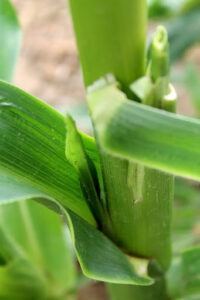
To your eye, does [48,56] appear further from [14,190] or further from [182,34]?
[14,190]

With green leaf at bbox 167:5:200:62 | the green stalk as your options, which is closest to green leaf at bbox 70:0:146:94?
the green stalk

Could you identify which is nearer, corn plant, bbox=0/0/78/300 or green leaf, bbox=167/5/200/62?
corn plant, bbox=0/0/78/300

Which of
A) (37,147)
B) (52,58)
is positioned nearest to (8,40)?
(37,147)

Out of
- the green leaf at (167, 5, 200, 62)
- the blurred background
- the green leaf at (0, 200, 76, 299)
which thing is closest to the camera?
the green leaf at (0, 200, 76, 299)

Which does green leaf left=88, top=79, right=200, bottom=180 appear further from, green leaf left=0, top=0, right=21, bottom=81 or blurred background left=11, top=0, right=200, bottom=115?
blurred background left=11, top=0, right=200, bottom=115

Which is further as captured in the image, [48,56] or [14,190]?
[48,56]

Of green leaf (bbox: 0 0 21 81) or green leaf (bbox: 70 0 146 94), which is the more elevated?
green leaf (bbox: 70 0 146 94)

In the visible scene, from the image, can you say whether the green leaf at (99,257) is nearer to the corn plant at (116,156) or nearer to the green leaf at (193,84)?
the corn plant at (116,156)
